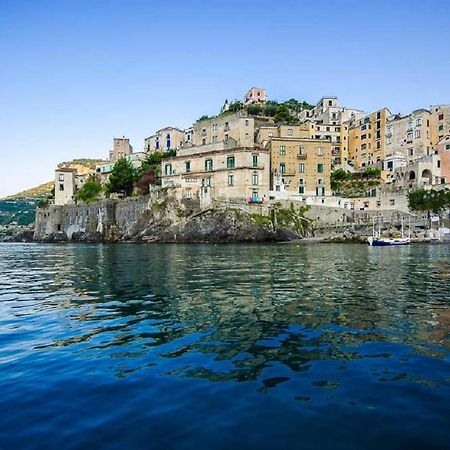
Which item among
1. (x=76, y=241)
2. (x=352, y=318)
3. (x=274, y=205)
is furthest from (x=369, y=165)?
(x=352, y=318)

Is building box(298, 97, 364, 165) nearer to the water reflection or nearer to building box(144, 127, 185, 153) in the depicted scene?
building box(144, 127, 185, 153)

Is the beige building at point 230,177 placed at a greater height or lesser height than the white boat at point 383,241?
greater

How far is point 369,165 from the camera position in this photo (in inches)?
3873

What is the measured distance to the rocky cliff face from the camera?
68.9 metres

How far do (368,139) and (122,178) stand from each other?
61.1 m

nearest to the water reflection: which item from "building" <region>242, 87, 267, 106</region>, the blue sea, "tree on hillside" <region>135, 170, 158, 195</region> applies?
the blue sea

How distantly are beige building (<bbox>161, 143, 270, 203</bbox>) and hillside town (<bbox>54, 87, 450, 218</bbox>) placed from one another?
0.60 feet

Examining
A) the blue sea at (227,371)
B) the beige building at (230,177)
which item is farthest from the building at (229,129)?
the blue sea at (227,371)

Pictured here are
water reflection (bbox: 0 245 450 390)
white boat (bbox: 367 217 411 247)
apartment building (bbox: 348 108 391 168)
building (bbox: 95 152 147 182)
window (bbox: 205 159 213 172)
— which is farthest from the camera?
building (bbox: 95 152 147 182)

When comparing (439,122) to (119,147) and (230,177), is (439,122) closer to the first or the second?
(230,177)

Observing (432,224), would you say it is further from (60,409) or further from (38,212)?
(38,212)

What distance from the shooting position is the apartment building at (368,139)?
97625 mm

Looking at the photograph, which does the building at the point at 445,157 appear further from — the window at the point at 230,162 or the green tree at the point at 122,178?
the green tree at the point at 122,178

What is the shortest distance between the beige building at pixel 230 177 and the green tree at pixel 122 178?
65.7ft
